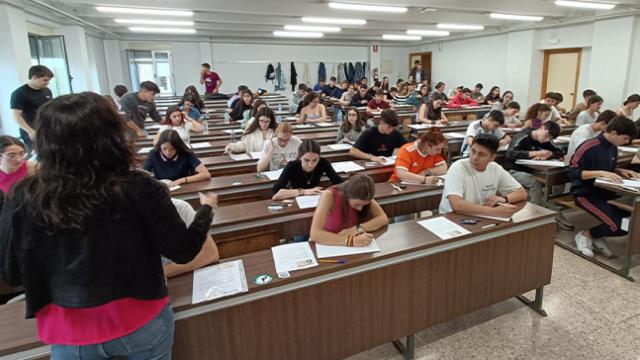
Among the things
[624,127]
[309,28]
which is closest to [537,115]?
[624,127]

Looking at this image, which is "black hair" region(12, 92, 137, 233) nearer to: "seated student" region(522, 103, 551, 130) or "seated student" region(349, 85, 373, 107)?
"seated student" region(522, 103, 551, 130)

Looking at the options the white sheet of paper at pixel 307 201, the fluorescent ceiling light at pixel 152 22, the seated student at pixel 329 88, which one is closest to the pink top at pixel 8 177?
the white sheet of paper at pixel 307 201

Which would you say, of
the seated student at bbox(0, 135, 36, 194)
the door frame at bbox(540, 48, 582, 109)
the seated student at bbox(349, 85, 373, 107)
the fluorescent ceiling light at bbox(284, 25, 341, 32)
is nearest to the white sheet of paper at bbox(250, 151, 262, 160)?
the seated student at bbox(0, 135, 36, 194)

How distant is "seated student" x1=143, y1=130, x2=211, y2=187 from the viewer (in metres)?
3.08

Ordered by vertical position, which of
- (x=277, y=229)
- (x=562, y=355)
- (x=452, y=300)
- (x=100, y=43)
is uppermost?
(x=100, y=43)

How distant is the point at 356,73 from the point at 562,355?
14.9 metres

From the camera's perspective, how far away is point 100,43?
12.1 metres

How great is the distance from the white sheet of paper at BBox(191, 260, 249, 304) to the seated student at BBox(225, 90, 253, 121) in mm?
4905

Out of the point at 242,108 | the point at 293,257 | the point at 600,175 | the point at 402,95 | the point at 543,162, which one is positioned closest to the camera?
the point at 293,257

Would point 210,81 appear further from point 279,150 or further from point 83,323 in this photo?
point 83,323

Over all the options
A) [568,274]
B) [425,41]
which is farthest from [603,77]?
[568,274]

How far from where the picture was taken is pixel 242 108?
6.69m

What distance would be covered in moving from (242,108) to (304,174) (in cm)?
411

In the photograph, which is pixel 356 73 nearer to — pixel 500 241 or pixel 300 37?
pixel 300 37
